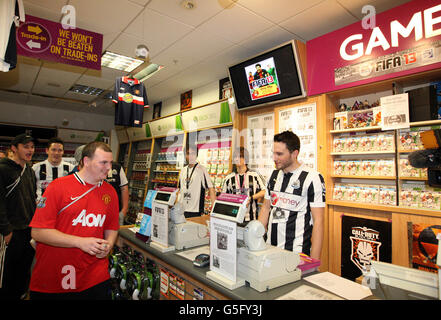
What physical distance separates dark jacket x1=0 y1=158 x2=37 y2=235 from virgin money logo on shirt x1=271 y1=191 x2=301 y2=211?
2931 mm

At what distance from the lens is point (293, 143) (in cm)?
237

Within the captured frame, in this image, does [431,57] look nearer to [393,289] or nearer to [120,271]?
[393,289]

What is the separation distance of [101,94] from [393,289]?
24.6 ft

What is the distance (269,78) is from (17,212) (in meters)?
3.85

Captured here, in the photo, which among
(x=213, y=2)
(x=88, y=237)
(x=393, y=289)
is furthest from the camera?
(x=213, y=2)

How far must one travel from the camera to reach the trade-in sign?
10.3 feet

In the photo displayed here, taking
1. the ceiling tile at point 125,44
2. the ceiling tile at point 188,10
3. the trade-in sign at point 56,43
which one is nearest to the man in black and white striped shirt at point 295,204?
the ceiling tile at point 188,10

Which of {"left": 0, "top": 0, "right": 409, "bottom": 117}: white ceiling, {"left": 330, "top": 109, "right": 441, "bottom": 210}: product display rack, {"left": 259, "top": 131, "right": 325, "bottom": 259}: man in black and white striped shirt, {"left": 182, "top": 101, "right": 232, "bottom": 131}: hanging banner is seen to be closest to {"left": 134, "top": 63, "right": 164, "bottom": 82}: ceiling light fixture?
{"left": 0, "top": 0, "right": 409, "bottom": 117}: white ceiling

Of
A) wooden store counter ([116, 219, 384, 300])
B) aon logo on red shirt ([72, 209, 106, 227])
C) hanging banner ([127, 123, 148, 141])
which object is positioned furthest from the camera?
hanging banner ([127, 123, 148, 141])

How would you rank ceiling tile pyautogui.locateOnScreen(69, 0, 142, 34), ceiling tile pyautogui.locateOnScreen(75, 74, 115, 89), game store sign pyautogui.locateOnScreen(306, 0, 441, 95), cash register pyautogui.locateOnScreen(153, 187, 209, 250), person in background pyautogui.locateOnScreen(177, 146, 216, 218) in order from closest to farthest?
cash register pyautogui.locateOnScreen(153, 187, 209, 250) < game store sign pyautogui.locateOnScreen(306, 0, 441, 95) < ceiling tile pyautogui.locateOnScreen(69, 0, 142, 34) < person in background pyautogui.locateOnScreen(177, 146, 216, 218) < ceiling tile pyautogui.locateOnScreen(75, 74, 115, 89)

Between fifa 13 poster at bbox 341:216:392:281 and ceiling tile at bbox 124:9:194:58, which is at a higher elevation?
ceiling tile at bbox 124:9:194:58

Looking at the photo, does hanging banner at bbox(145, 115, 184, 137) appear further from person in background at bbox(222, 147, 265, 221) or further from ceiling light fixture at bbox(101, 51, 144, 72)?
person in background at bbox(222, 147, 265, 221)

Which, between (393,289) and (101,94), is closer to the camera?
(393,289)
